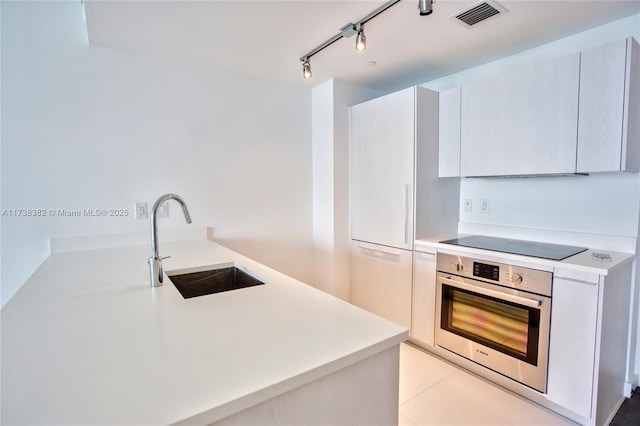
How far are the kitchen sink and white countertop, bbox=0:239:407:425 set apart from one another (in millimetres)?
272

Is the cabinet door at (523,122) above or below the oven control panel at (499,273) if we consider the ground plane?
above

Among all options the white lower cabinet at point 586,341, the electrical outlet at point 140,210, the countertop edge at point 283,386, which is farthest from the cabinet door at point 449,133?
the electrical outlet at point 140,210

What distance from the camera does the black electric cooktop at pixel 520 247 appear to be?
1851 millimetres

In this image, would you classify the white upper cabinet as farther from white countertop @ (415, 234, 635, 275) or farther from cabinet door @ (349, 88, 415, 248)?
cabinet door @ (349, 88, 415, 248)

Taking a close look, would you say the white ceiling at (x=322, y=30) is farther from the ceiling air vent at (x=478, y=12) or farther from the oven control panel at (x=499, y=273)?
the oven control panel at (x=499, y=273)

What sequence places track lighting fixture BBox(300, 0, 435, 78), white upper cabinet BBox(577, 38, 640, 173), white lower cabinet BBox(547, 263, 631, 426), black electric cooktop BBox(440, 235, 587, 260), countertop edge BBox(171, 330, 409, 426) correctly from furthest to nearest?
black electric cooktop BBox(440, 235, 587, 260)
white upper cabinet BBox(577, 38, 640, 173)
white lower cabinet BBox(547, 263, 631, 426)
track lighting fixture BBox(300, 0, 435, 78)
countertop edge BBox(171, 330, 409, 426)

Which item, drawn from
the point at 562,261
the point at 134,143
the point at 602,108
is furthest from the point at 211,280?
the point at 602,108

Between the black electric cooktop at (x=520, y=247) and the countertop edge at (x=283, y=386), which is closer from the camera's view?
the countertop edge at (x=283, y=386)

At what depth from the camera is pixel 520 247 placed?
207 cm

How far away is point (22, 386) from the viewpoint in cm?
63

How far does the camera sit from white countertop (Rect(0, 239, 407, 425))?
22.9 inches

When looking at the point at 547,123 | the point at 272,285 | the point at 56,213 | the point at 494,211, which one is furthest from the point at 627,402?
the point at 56,213

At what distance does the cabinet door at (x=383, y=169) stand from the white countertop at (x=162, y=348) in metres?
1.46

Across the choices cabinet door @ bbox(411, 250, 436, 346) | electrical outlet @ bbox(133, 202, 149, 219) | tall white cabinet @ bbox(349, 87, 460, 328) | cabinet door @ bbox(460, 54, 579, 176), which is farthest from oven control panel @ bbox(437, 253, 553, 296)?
electrical outlet @ bbox(133, 202, 149, 219)
